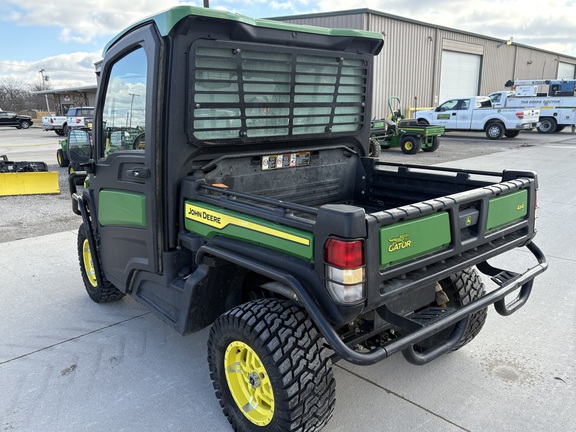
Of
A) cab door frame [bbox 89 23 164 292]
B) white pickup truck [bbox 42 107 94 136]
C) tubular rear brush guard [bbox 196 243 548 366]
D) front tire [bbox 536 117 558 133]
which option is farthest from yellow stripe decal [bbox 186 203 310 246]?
front tire [bbox 536 117 558 133]

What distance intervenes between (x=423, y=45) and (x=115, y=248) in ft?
84.6

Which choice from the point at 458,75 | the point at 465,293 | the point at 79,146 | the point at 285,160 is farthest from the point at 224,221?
the point at 458,75

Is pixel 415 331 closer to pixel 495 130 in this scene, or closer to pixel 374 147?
pixel 374 147

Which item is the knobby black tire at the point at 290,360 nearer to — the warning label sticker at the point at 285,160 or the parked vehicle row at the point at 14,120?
the warning label sticker at the point at 285,160

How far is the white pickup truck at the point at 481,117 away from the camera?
18.9 metres

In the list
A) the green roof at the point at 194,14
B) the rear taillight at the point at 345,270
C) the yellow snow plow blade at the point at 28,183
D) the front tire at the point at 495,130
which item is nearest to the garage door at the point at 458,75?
the front tire at the point at 495,130

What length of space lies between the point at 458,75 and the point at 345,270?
30.9 metres

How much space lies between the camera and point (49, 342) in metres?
3.59

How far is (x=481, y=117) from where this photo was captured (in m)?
19.8

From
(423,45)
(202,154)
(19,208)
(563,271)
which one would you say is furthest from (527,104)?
(202,154)

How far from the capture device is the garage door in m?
28.6

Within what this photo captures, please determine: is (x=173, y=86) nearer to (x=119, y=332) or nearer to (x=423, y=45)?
(x=119, y=332)

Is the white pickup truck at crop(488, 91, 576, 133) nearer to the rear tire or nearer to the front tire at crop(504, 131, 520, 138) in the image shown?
the front tire at crop(504, 131, 520, 138)

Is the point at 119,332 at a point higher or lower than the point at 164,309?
lower
